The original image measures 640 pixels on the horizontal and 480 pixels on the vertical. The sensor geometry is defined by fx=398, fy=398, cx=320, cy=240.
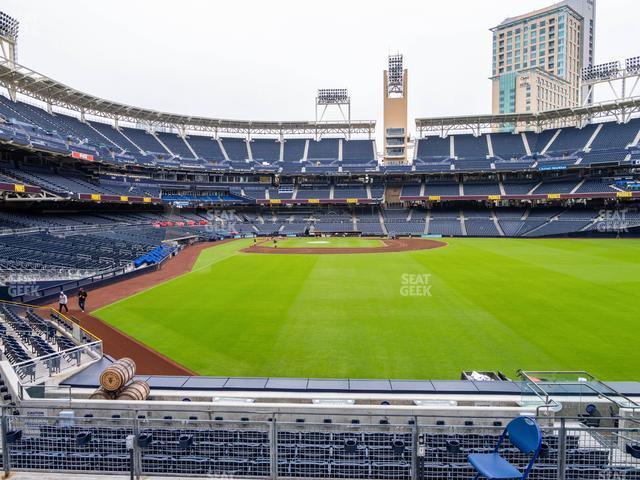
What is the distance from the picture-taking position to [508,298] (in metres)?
22.0

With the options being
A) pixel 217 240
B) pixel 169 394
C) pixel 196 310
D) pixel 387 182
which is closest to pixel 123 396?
pixel 169 394

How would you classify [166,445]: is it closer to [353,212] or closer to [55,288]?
[55,288]

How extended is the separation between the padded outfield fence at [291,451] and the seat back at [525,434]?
1.91ft

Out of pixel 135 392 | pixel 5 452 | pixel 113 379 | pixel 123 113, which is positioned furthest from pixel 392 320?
pixel 123 113

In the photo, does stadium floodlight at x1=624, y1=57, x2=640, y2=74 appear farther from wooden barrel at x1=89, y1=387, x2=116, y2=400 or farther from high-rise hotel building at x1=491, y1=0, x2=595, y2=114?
wooden barrel at x1=89, y1=387, x2=116, y2=400

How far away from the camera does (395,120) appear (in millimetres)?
90312

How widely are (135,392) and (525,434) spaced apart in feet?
23.9

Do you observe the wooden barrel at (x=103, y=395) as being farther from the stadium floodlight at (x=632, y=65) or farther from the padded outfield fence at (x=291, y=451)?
the stadium floodlight at (x=632, y=65)

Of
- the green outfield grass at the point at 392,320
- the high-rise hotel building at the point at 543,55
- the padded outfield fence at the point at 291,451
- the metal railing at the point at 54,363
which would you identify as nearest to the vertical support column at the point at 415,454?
the padded outfield fence at the point at 291,451

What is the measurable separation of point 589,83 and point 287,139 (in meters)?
59.2

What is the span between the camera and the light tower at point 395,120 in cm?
8894
